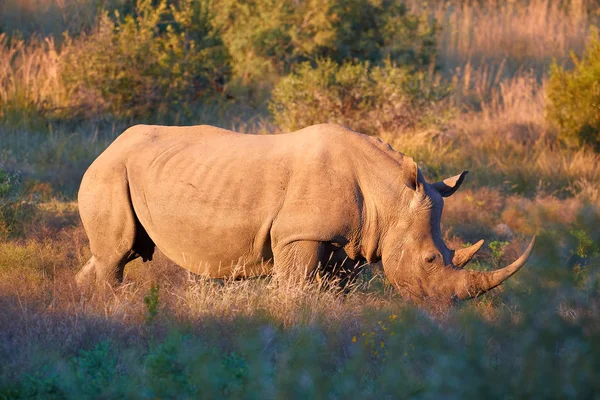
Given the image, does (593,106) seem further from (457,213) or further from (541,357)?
(541,357)

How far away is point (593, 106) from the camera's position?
13070 millimetres

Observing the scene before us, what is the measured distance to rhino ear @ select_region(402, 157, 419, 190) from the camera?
5996 mm

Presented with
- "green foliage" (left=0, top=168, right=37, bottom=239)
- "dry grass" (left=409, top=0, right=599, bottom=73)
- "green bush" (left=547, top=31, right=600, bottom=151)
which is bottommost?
"dry grass" (left=409, top=0, right=599, bottom=73)

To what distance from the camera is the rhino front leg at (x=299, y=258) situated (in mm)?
5879

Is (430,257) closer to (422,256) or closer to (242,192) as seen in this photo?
(422,256)

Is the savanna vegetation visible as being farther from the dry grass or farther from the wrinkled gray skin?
the wrinkled gray skin

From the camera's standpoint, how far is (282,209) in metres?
5.97

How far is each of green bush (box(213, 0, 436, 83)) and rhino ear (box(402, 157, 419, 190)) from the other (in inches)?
380

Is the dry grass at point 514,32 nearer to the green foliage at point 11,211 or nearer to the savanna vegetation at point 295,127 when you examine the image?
the savanna vegetation at point 295,127

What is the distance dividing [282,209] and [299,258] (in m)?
0.36

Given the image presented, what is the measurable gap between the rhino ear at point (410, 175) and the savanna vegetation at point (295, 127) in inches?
35.5

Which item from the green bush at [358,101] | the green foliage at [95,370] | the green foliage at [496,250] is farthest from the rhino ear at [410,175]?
the green bush at [358,101]

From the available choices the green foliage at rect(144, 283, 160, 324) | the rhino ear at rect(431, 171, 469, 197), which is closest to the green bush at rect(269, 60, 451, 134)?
the rhino ear at rect(431, 171, 469, 197)

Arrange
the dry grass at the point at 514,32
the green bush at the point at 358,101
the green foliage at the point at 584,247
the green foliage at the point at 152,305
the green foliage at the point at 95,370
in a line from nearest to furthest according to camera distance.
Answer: the green foliage at the point at 584,247 → the green foliage at the point at 95,370 → the green foliage at the point at 152,305 → the green bush at the point at 358,101 → the dry grass at the point at 514,32
